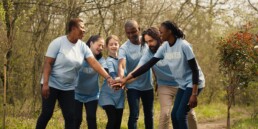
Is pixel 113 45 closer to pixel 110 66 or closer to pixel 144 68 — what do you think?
pixel 110 66

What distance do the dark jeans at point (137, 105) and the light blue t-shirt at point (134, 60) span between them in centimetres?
8

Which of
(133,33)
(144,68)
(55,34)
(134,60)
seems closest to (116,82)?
(144,68)

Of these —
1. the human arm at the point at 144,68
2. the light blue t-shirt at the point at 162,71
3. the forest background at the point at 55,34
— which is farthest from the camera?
the forest background at the point at 55,34

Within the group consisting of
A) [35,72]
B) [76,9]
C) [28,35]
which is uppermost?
[76,9]

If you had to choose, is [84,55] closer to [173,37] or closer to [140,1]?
[173,37]

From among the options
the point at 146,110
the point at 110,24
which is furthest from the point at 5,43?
the point at 110,24

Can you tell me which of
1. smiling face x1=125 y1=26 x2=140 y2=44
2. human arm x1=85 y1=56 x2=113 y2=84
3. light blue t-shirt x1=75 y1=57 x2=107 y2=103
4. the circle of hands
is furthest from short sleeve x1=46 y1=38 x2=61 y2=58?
smiling face x1=125 y1=26 x2=140 y2=44

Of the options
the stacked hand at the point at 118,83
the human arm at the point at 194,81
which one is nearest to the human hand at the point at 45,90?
the stacked hand at the point at 118,83

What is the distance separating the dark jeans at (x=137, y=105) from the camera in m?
6.82

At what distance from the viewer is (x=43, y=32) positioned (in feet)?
45.0

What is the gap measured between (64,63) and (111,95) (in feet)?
3.65

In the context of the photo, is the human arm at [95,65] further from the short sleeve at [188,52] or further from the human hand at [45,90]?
the short sleeve at [188,52]

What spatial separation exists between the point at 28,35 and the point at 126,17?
3.21 metres

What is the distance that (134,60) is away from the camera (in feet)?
23.0
